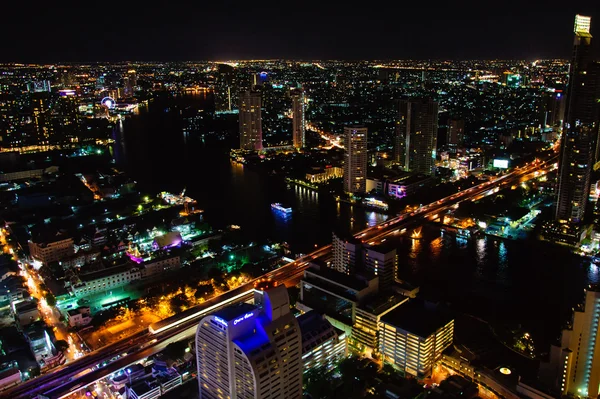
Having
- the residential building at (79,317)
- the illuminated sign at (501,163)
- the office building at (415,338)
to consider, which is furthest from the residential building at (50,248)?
the illuminated sign at (501,163)

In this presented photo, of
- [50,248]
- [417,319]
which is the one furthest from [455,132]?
[50,248]

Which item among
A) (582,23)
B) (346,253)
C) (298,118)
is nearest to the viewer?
(346,253)

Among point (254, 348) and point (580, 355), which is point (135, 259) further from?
point (580, 355)

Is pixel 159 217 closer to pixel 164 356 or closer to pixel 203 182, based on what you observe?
pixel 203 182

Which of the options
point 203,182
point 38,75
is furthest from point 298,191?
point 38,75

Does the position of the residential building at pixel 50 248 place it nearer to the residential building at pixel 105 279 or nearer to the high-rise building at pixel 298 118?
the residential building at pixel 105 279
